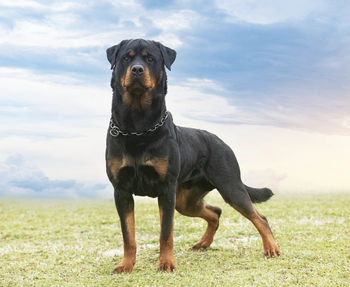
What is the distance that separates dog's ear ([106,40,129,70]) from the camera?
5.44 m

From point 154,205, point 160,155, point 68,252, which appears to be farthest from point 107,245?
point 154,205

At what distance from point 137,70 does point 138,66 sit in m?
0.05

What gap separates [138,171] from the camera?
5461 mm

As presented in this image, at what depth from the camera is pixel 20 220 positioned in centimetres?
1138

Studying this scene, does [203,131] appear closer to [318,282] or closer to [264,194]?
[264,194]

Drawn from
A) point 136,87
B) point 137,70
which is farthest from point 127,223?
point 137,70

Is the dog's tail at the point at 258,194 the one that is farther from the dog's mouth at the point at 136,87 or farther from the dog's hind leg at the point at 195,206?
the dog's mouth at the point at 136,87

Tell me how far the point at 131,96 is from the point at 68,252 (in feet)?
10.1

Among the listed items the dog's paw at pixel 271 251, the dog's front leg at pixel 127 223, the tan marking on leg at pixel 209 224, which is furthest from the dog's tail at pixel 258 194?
the dog's front leg at pixel 127 223

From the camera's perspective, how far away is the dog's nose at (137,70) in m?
5.03

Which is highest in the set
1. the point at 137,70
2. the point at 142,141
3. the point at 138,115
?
the point at 137,70

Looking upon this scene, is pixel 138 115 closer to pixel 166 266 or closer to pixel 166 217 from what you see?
pixel 166 217

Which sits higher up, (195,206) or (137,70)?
(137,70)

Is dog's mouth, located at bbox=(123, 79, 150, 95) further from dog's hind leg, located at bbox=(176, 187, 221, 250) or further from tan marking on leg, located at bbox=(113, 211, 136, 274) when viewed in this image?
dog's hind leg, located at bbox=(176, 187, 221, 250)
